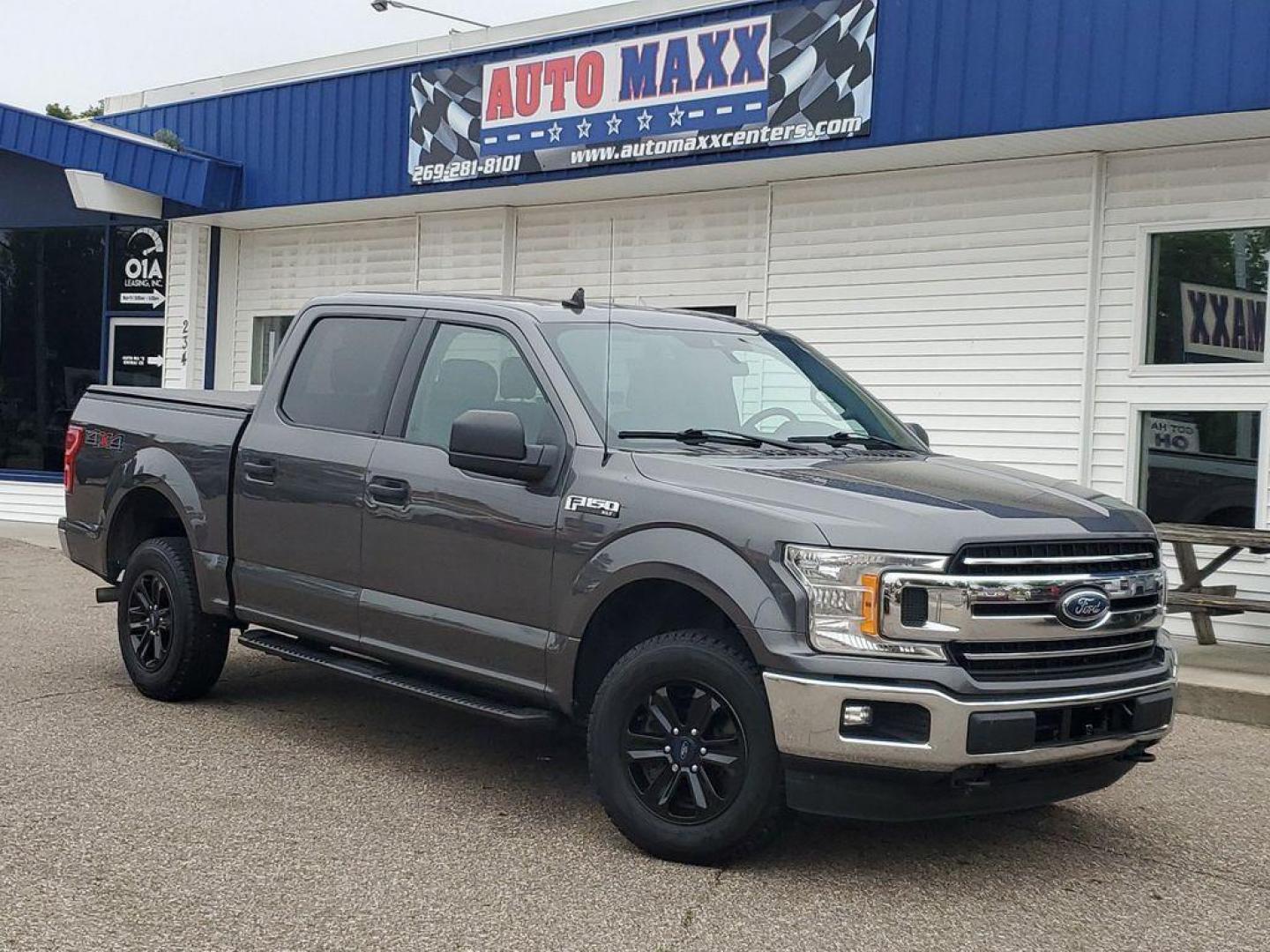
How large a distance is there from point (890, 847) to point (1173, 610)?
4.64 metres

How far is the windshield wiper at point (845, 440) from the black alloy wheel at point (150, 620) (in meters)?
3.37

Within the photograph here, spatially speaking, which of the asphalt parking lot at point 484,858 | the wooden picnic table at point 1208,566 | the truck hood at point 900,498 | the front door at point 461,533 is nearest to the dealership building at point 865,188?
the wooden picnic table at point 1208,566

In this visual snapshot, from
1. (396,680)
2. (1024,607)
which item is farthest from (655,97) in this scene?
(1024,607)

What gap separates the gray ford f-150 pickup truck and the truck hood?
1 centimetres

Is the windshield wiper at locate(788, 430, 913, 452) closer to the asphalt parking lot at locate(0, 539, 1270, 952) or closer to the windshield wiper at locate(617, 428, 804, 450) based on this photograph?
the windshield wiper at locate(617, 428, 804, 450)

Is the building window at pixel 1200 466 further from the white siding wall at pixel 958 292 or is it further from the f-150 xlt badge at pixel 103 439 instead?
the f-150 xlt badge at pixel 103 439

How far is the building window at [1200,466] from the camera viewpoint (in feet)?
32.2

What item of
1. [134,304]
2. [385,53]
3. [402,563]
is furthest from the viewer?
[134,304]

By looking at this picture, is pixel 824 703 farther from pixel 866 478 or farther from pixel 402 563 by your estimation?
pixel 402 563

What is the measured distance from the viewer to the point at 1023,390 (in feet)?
35.6

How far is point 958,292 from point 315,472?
6502 millimetres

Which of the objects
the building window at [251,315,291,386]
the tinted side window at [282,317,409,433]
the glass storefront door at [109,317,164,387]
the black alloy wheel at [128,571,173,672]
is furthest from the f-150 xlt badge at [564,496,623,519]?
the glass storefront door at [109,317,164,387]

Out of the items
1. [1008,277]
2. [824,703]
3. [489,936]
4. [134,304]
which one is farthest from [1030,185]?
[134,304]

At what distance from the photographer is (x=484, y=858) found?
4.91m
